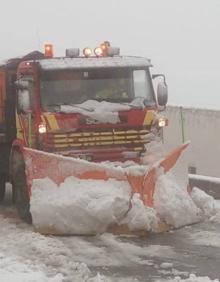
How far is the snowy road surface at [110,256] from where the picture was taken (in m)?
6.51

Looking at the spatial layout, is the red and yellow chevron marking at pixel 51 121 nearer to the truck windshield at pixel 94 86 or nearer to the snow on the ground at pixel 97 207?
the truck windshield at pixel 94 86

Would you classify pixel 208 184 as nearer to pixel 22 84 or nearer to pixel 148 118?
pixel 148 118

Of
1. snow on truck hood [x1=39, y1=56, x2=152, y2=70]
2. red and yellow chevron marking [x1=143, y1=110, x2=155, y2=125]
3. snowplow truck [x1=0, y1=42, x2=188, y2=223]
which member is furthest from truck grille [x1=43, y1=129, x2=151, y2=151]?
snow on truck hood [x1=39, y1=56, x2=152, y2=70]

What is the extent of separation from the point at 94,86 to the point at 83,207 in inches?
78.1

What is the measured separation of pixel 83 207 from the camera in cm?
813

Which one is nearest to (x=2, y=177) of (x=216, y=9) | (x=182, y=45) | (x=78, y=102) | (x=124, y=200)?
(x=78, y=102)

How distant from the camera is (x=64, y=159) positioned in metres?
8.43

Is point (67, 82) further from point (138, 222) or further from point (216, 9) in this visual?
point (216, 9)

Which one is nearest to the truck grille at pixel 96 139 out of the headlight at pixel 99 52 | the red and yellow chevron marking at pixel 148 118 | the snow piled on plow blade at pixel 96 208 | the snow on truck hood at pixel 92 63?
the red and yellow chevron marking at pixel 148 118

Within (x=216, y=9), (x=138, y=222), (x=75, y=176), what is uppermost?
(x=216, y=9)

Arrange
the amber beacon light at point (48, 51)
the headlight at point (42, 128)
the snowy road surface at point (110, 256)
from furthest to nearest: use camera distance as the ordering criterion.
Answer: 1. the amber beacon light at point (48, 51)
2. the headlight at point (42, 128)
3. the snowy road surface at point (110, 256)

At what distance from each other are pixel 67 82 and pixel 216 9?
5017cm

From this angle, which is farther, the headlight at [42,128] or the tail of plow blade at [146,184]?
the headlight at [42,128]

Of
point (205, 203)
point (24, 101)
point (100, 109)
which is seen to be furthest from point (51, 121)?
point (205, 203)
